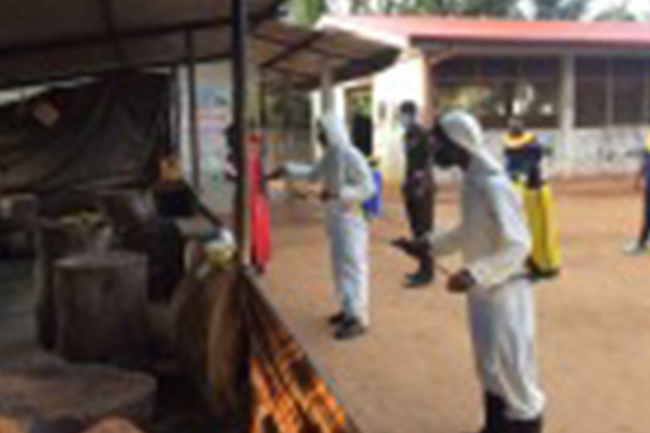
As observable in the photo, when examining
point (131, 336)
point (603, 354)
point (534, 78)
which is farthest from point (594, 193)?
point (131, 336)

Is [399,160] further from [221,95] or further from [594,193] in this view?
[221,95]

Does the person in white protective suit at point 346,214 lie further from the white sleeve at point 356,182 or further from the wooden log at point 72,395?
the wooden log at point 72,395

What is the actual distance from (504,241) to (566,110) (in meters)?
15.0

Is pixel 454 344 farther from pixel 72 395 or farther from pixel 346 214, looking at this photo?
pixel 72 395

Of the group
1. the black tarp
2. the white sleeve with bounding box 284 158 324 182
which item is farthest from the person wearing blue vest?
the black tarp

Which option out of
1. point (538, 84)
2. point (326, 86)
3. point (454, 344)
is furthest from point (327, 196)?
point (538, 84)

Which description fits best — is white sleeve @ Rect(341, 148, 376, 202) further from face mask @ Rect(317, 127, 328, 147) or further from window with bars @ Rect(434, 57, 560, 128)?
window with bars @ Rect(434, 57, 560, 128)

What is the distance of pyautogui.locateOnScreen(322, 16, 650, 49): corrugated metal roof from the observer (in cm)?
1556

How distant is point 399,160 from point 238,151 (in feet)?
38.0

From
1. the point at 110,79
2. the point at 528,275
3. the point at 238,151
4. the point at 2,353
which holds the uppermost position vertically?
the point at 110,79

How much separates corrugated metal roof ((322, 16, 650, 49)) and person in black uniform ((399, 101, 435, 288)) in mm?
7784

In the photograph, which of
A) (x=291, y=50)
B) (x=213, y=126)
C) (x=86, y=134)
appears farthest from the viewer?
(x=213, y=126)

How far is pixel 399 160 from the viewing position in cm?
1738

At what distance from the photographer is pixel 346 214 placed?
20.1 feet
